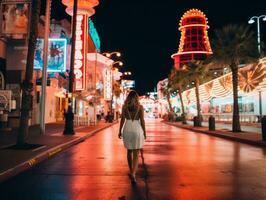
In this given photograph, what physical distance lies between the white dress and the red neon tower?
128709 millimetres

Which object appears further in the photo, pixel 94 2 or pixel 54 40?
pixel 94 2

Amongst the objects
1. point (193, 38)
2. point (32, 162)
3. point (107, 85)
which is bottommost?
point (32, 162)

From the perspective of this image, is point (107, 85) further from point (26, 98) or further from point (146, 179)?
point (146, 179)

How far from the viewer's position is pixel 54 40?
31062 millimetres

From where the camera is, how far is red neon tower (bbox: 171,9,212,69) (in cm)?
13825

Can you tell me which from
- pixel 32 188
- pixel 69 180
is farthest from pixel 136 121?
pixel 32 188

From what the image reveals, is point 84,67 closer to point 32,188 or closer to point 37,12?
point 37,12

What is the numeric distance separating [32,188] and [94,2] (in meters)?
41.9

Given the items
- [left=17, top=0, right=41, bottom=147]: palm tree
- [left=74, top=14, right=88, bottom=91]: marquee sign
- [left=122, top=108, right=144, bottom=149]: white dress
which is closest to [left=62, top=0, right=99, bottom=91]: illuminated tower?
[left=74, top=14, right=88, bottom=91]: marquee sign

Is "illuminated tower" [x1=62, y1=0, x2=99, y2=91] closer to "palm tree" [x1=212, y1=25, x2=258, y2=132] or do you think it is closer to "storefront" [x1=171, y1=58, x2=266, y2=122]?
"storefront" [x1=171, y1=58, x2=266, y2=122]

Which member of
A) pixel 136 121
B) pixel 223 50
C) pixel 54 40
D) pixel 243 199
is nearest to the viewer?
pixel 243 199

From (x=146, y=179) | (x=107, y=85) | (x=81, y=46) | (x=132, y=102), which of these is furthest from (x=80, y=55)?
(x=146, y=179)

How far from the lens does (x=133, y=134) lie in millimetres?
8883

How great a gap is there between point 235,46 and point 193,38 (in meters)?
114
